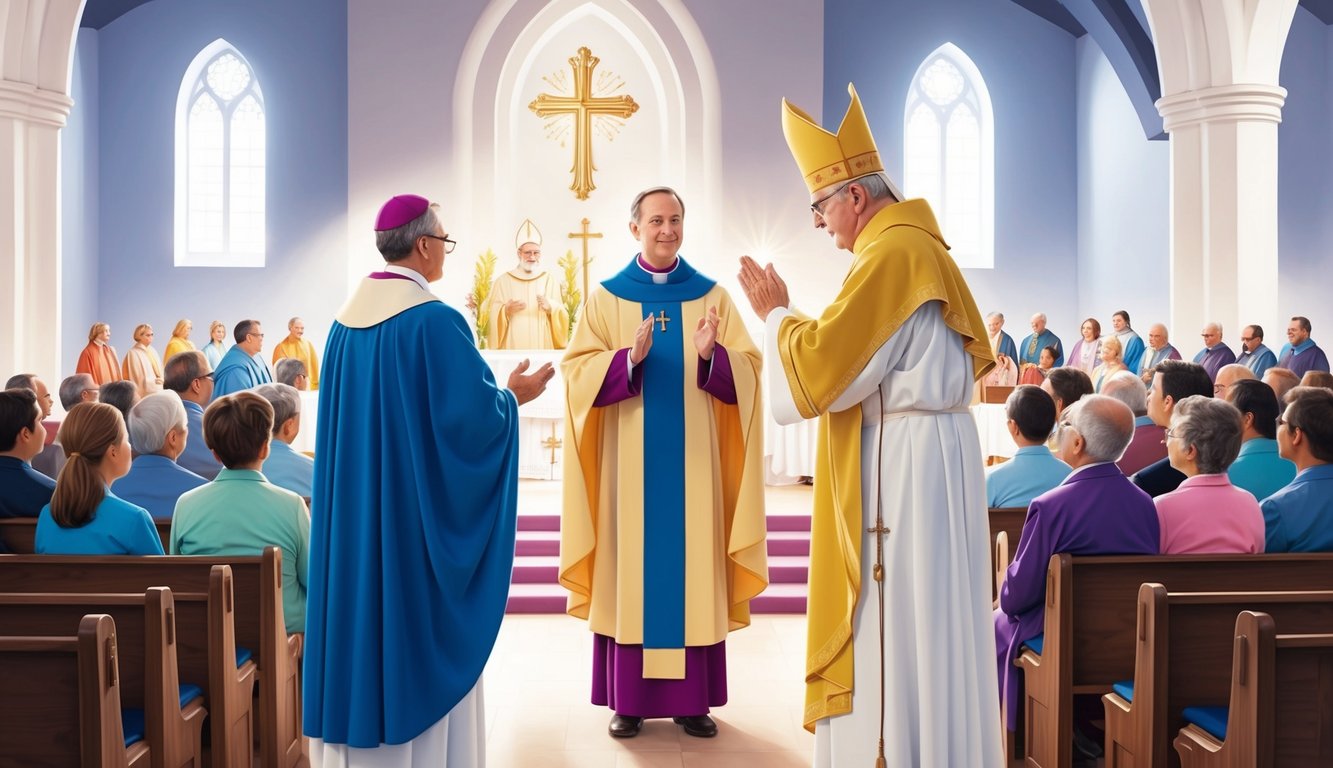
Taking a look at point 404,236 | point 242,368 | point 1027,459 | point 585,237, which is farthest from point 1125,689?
point 585,237

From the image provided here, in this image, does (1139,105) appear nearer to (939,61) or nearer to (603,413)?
(939,61)

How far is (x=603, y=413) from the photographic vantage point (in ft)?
15.8

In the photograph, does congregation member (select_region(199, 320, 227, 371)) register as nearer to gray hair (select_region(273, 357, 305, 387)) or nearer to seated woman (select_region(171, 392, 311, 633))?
gray hair (select_region(273, 357, 305, 387))

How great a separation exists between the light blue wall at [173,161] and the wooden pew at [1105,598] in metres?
13.2

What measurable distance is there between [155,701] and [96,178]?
564 inches

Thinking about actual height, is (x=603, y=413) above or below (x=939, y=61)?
below

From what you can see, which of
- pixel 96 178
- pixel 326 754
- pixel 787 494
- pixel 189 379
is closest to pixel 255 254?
pixel 96 178

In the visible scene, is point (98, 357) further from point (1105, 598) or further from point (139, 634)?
point (1105, 598)

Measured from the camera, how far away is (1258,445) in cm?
456

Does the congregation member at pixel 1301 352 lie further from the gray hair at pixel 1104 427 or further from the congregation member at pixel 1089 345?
the gray hair at pixel 1104 427

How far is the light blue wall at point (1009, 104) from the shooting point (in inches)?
639

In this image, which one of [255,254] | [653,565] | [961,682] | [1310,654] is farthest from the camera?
[255,254]

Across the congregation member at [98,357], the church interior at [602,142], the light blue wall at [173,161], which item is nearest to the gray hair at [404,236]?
the church interior at [602,142]

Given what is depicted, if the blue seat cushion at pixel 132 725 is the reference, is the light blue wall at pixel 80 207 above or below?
above
